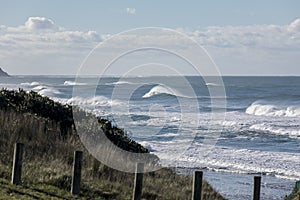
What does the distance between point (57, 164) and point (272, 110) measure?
1962 inches

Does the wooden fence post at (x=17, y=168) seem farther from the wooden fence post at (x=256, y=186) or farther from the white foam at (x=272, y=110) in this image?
the white foam at (x=272, y=110)

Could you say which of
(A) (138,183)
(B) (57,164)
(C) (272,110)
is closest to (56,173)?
(B) (57,164)

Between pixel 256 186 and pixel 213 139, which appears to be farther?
pixel 213 139

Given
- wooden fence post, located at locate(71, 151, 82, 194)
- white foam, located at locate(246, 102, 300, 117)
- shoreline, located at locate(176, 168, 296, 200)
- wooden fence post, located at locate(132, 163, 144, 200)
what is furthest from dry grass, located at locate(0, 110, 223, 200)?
white foam, located at locate(246, 102, 300, 117)

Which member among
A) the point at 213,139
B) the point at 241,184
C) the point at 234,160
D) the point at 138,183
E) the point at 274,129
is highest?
the point at 274,129

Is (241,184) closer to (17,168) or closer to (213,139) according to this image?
(17,168)

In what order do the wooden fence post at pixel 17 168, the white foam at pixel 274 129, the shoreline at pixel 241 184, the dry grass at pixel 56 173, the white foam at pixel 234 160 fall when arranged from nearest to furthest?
the wooden fence post at pixel 17 168
the dry grass at pixel 56 173
the shoreline at pixel 241 184
the white foam at pixel 234 160
the white foam at pixel 274 129

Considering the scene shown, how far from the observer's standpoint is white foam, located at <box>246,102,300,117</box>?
189 ft

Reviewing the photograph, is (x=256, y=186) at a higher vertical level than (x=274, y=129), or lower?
lower

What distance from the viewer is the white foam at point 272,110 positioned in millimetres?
57531

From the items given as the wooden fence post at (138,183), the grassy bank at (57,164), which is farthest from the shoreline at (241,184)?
the wooden fence post at (138,183)

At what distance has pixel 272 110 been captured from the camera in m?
60.5

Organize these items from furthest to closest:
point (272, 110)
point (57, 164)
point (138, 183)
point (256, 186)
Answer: point (272, 110), point (57, 164), point (256, 186), point (138, 183)

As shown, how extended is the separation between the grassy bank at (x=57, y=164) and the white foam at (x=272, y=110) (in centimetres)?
4062
